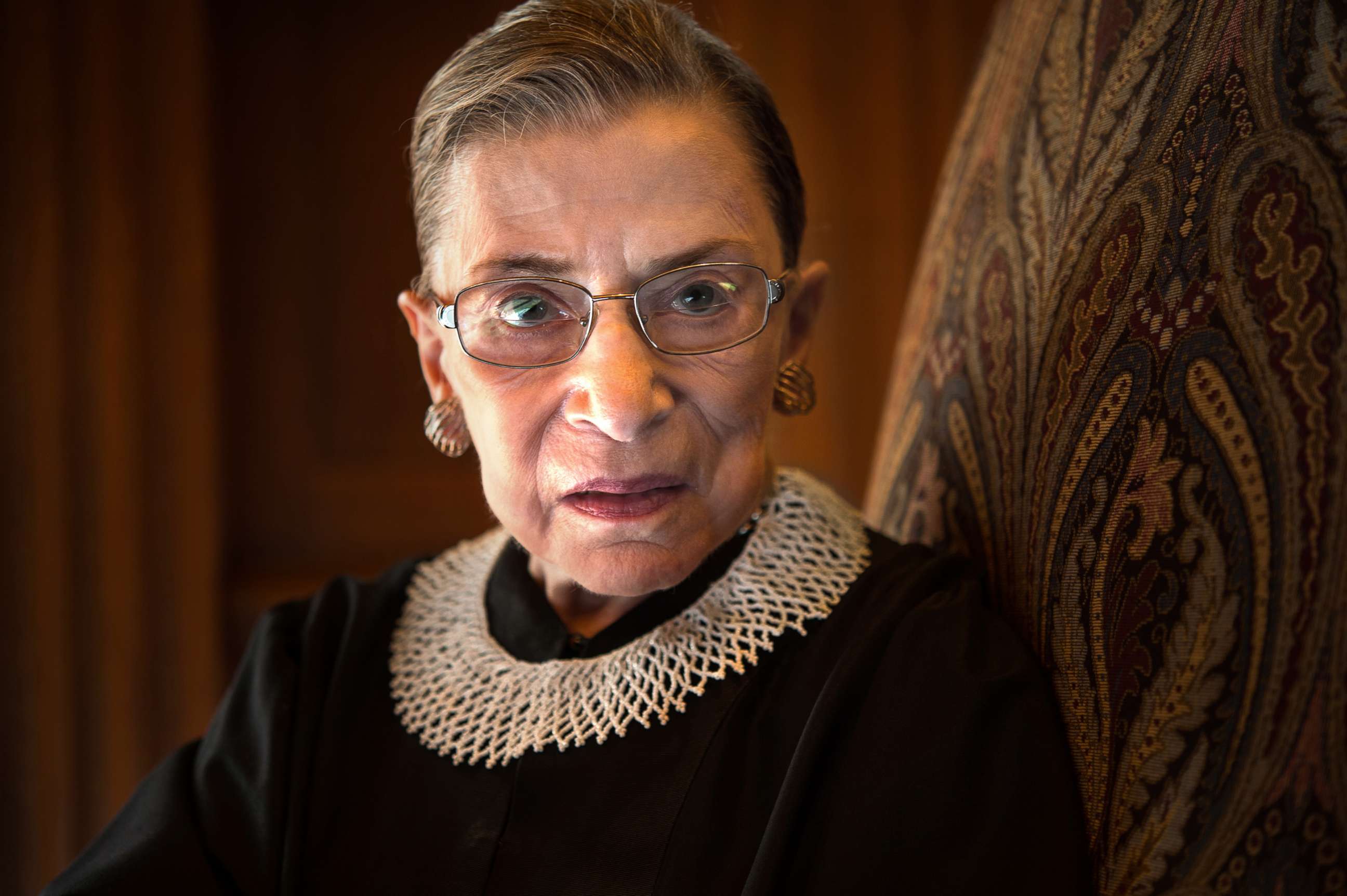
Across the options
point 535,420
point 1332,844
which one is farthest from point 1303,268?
point 535,420

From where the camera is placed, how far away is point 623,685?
3.45ft

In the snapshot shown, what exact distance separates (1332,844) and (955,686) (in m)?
0.29

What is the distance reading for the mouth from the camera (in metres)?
0.96

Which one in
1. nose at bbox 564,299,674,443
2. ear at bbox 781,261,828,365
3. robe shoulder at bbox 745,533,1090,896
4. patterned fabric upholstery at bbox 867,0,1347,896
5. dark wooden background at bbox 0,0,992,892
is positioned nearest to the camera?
patterned fabric upholstery at bbox 867,0,1347,896

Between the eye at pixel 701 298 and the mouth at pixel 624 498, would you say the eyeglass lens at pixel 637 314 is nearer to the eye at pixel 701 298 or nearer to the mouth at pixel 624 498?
the eye at pixel 701 298

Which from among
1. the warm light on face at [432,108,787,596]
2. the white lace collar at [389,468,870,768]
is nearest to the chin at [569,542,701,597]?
the warm light on face at [432,108,787,596]

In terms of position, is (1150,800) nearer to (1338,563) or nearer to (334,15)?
(1338,563)

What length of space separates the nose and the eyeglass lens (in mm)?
13

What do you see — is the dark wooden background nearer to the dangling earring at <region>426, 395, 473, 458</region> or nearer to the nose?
the dangling earring at <region>426, 395, 473, 458</region>

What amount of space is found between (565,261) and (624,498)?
24cm

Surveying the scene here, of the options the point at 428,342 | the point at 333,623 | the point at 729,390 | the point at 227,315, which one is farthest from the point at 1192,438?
the point at 227,315

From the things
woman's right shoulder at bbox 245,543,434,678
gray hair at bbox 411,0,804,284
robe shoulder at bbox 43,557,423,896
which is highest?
gray hair at bbox 411,0,804,284

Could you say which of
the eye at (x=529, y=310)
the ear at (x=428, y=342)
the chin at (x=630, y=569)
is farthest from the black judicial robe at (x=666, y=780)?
the eye at (x=529, y=310)

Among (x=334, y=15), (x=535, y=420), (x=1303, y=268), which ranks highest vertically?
(x=334, y=15)
